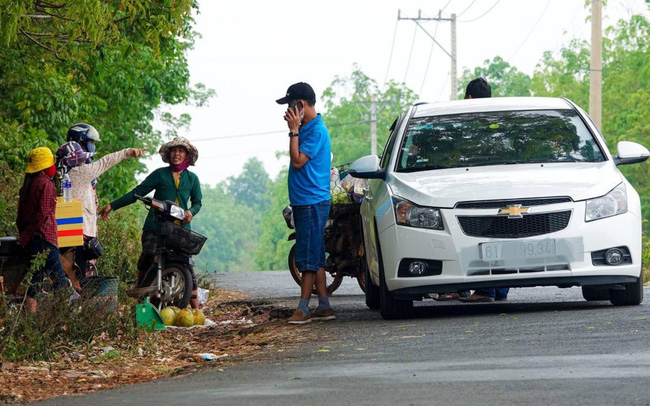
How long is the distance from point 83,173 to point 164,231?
1.00m

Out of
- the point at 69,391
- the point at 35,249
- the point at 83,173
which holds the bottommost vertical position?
the point at 69,391

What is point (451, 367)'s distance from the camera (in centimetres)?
792

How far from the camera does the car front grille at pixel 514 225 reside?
10.7 metres

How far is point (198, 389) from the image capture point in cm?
753

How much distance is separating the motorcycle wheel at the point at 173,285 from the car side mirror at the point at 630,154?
4.40 m

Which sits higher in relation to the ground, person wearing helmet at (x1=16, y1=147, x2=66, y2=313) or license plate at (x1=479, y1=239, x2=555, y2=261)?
person wearing helmet at (x1=16, y1=147, x2=66, y2=313)

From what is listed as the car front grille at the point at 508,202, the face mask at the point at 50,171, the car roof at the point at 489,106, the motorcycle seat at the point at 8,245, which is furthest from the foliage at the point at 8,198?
the car front grille at the point at 508,202

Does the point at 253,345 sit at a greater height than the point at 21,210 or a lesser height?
lesser

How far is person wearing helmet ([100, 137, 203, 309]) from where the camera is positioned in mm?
13461

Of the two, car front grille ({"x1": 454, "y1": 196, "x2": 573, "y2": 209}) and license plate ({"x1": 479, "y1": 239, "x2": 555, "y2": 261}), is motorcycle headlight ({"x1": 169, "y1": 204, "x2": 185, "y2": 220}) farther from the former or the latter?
license plate ({"x1": 479, "y1": 239, "x2": 555, "y2": 261})

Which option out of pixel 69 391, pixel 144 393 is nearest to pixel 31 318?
pixel 69 391

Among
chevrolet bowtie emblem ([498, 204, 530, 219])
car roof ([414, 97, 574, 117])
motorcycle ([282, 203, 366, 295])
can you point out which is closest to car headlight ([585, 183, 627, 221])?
chevrolet bowtie emblem ([498, 204, 530, 219])

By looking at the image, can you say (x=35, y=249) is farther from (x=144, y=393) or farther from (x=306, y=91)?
(x=144, y=393)

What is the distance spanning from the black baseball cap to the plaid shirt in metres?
2.24
